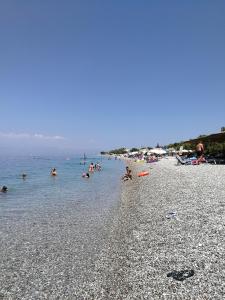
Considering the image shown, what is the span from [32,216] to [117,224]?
5350 mm

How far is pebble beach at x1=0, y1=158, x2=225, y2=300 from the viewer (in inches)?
305

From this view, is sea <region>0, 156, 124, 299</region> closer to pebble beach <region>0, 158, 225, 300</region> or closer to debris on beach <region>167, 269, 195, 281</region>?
pebble beach <region>0, 158, 225, 300</region>

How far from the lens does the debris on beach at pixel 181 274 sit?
7742 mm

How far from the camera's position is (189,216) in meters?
13.1

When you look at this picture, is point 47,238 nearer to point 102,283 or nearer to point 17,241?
point 17,241

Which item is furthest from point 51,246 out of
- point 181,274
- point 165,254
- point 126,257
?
point 181,274

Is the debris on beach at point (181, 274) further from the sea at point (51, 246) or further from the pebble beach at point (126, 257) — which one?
the sea at point (51, 246)

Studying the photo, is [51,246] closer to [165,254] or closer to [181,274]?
[165,254]

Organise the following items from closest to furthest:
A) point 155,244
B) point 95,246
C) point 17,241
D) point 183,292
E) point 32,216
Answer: point 183,292, point 155,244, point 95,246, point 17,241, point 32,216

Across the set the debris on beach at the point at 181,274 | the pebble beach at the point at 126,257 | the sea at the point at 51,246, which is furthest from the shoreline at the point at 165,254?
the sea at the point at 51,246

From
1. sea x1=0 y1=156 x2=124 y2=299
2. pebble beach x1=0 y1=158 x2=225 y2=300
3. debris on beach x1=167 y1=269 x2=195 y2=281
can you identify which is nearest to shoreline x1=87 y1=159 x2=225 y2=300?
pebble beach x1=0 y1=158 x2=225 y2=300

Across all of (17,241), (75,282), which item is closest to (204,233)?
(75,282)

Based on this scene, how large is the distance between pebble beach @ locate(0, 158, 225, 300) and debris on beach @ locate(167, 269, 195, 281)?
100 millimetres

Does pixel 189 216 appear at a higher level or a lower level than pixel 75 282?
higher
